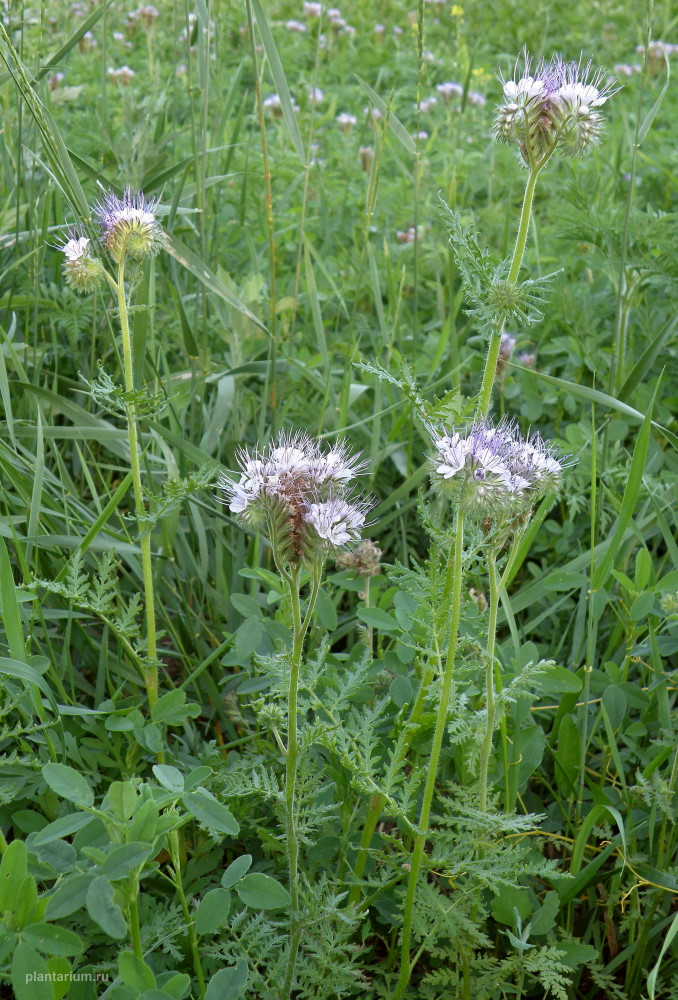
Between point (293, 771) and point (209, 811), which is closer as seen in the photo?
point (209, 811)

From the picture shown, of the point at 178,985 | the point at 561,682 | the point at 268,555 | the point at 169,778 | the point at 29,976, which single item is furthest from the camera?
the point at 268,555

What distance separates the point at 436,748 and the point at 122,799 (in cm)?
46

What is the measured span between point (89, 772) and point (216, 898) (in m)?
0.45

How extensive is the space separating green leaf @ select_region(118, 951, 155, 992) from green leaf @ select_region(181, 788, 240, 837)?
178 mm

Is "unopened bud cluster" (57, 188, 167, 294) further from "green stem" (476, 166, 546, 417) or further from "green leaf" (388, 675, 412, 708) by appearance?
"green leaf" (388, 675, 412, 708)

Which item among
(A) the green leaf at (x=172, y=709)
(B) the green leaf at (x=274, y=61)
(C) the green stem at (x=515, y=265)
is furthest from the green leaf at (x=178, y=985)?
(B) the green leaf at (x=274, y=61)

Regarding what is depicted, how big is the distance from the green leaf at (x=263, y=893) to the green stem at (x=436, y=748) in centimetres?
20

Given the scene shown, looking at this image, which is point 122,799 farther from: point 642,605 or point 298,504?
point 642,605

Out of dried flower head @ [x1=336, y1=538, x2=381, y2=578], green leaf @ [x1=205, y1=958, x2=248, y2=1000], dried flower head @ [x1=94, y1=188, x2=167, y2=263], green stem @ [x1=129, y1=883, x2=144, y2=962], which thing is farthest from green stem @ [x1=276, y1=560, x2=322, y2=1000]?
dried flower head @ [x1=94, y1=188, x2=167, y2=263]

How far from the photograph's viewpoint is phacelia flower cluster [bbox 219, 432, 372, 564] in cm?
127

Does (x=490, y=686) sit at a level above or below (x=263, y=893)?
above

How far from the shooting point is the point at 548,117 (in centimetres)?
131

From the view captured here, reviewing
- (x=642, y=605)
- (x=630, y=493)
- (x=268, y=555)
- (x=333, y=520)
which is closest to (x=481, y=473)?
(x=333, y=520)

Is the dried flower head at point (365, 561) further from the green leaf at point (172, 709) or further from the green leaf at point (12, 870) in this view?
the green leaf at point (12, 870)
